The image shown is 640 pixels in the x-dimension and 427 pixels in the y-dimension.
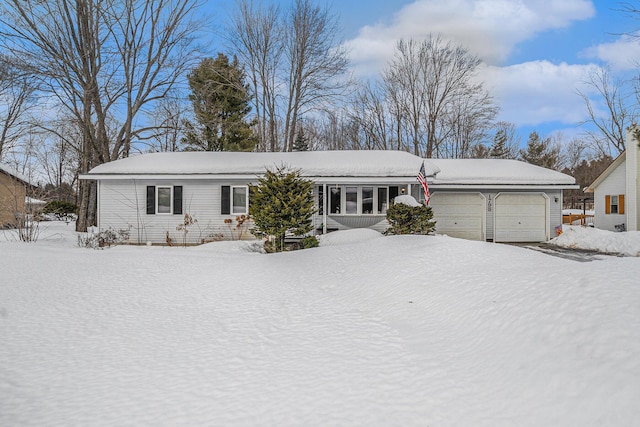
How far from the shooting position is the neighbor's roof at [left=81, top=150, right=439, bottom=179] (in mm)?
14508

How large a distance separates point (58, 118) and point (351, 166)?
17276mm

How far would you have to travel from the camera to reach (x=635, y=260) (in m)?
4.80

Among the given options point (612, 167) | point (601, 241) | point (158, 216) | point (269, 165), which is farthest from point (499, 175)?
point (158, 216)

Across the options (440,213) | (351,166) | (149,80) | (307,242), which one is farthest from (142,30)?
(440,213)

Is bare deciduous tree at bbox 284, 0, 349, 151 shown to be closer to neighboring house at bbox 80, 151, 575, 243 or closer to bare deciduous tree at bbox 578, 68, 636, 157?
neighboring house at bbox 80, 151, 575, 243

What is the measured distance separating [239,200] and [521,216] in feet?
41.2

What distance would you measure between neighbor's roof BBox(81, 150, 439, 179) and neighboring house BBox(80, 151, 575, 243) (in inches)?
1.6

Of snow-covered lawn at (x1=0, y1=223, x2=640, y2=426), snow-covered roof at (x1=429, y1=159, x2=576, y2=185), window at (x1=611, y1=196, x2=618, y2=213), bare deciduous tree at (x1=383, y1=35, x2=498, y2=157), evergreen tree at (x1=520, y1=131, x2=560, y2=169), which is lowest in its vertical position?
snow-covered lawn at (x1=0, y1=223, x2=640, y2=426)

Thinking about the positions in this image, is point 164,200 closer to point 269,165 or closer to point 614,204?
point 269,165

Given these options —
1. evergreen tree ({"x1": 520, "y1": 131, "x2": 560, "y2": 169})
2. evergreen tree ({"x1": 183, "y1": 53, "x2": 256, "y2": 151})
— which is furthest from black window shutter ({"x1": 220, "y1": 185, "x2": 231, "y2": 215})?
evergreen tree ({"x1": 520, "y1": 131, "x2": 560, "y2": 169})

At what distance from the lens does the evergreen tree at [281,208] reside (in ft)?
35.9

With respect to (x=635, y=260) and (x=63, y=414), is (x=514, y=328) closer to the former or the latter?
(x=635, y=260)

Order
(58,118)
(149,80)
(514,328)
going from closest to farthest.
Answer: (514,328) → (58,118) → (149,80)

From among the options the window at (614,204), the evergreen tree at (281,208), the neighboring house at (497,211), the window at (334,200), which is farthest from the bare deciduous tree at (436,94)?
the evergreen tree at (281,208)
